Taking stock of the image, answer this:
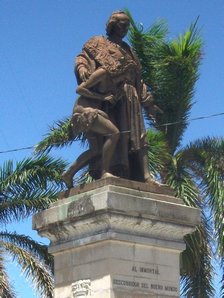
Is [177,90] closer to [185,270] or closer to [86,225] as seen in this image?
[185,270]

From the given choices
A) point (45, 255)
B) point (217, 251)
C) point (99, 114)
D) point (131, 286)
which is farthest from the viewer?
point (45, 255)

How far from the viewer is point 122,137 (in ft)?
41.0

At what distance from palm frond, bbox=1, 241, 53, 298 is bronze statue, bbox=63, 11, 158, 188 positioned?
354 inches

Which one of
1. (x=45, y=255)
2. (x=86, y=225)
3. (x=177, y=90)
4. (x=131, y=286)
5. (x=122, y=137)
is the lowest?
(x=131, y=286)

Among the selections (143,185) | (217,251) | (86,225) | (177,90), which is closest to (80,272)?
(86,225)

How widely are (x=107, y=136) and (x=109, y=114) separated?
0.52m

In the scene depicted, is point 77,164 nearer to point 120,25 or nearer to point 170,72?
point 120,25

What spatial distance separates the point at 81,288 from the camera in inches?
459

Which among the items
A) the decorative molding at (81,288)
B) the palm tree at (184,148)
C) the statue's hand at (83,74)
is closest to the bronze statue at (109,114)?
the statue's hand at (83,74)

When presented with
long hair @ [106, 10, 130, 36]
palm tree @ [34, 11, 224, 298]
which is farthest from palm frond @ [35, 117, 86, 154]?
long hair @ [106, 10, 130, 36]

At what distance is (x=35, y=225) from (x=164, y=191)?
1919 millimetres

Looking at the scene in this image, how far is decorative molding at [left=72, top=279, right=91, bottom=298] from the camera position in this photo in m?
11.6

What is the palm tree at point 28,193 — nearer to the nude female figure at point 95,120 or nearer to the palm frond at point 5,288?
the palm frond at point 5,288

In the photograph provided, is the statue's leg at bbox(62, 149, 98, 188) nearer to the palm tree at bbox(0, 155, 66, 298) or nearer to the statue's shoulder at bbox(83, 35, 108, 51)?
the statue's shoulder at bbox(83, 35, 108, 51)
